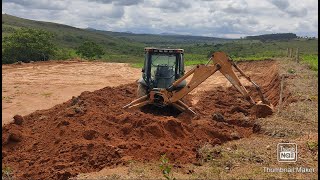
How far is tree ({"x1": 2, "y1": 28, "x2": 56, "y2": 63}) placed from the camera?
37562 mm

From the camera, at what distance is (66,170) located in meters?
7.83

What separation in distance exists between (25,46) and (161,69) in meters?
28.1

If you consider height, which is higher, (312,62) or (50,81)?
(312,62)

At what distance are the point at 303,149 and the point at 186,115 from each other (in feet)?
15.3

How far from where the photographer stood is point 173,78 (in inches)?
514

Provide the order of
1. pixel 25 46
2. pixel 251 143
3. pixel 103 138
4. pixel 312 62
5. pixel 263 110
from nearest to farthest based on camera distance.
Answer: pixel 251 143 → pixel 103 138 → pixel 263 110 → pixel 312 62 → pixel 25 46

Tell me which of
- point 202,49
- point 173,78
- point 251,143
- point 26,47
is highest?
point 173,78

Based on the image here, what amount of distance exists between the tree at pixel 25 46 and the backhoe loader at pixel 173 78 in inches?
1083

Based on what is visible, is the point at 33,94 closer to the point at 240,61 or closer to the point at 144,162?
the point at 144,162

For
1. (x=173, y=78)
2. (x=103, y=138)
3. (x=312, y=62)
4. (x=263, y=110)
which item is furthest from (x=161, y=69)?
(x=312, y=62)

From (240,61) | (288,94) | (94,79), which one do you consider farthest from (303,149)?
(240,61)

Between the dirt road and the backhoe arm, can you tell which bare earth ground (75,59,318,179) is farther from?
the dirt road

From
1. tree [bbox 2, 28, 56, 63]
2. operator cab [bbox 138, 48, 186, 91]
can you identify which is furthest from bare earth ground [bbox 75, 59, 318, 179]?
tree [bbox 2, 28, 56, 63]

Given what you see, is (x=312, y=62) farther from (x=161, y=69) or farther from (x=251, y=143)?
(x=251, y=143)
